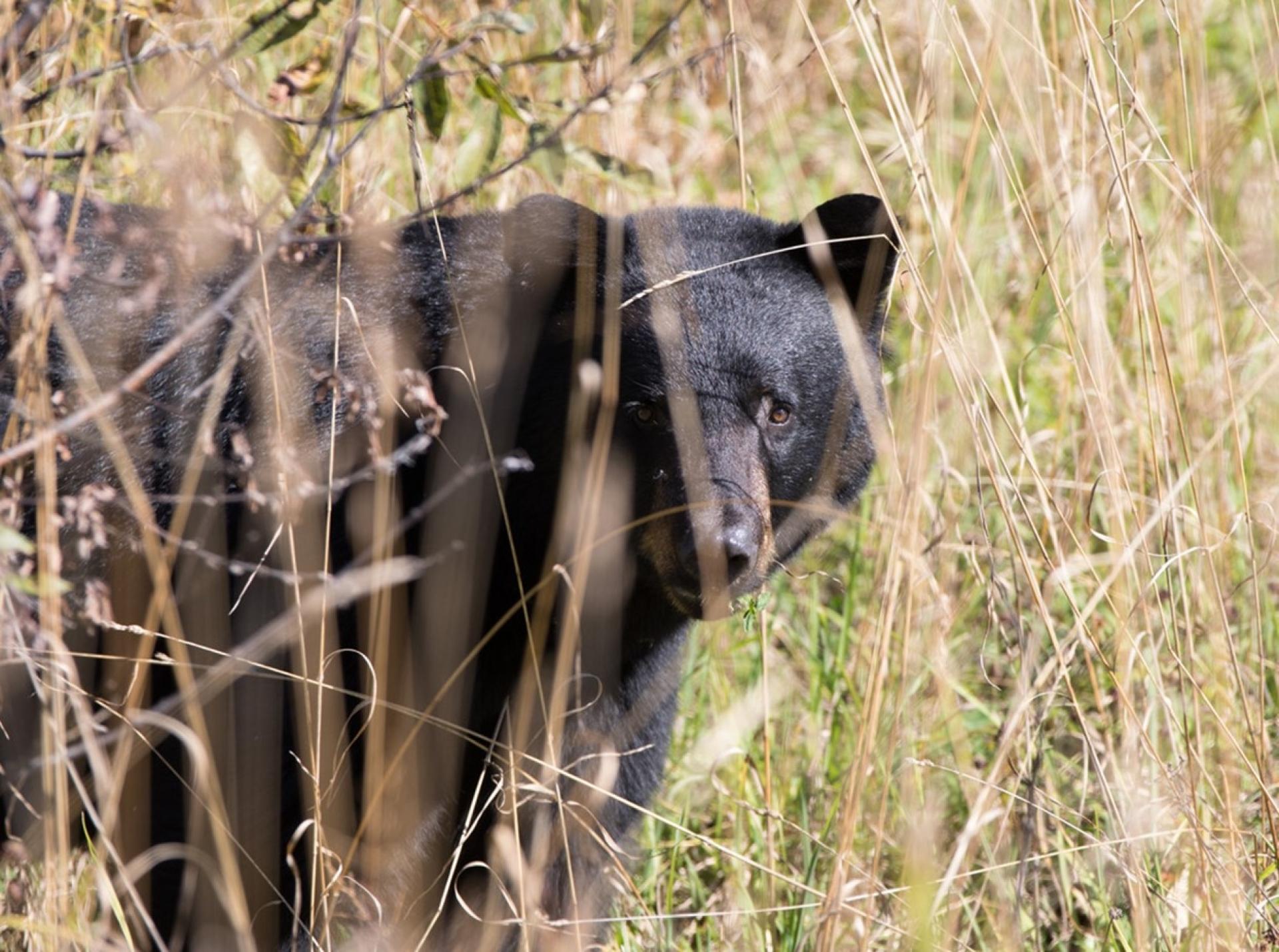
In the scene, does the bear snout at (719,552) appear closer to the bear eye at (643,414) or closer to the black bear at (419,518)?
the black bear at (419,518)

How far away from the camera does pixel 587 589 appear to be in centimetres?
284

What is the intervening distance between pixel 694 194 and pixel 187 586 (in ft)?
9.26

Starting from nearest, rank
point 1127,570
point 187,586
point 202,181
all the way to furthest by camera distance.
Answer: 1. point 202,181
2. point 1127,570
3. point 187,586

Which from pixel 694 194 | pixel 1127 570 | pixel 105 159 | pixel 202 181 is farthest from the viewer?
pixel 694 194

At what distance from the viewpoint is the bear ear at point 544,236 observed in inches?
105

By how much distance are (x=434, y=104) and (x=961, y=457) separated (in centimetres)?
218

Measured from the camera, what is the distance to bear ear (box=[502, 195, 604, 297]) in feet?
8.79

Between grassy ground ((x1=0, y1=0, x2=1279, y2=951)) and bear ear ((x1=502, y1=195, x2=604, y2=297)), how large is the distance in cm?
11

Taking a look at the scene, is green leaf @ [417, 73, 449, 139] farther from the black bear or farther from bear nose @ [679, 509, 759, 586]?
bear nose @ [679, 509, 759, 586]

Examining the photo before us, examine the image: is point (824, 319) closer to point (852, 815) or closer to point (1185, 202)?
point (1185, 202)

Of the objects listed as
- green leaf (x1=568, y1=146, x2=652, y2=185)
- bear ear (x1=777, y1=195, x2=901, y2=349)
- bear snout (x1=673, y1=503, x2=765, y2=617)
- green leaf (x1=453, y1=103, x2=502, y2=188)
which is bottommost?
bear snout (x1=673, y1=503, x2=765, y2=617)

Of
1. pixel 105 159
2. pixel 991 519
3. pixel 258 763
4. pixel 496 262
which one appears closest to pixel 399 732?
pixel 258 763

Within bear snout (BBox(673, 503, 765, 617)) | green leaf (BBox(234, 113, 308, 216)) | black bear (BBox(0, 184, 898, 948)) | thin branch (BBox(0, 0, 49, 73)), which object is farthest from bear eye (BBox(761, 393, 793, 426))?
thin branch (BBox(0, 0, 49, 73))

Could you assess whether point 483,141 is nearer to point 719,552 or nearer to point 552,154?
point 552,154
